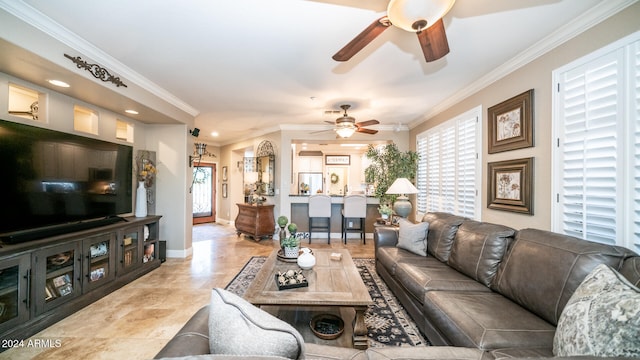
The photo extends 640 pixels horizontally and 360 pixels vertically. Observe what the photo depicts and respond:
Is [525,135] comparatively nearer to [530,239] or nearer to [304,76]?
[530,239]

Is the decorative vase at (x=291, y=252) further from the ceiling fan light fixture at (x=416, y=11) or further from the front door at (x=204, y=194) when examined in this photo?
the front door at (x=204, y=194)

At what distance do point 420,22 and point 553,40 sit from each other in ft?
5.63

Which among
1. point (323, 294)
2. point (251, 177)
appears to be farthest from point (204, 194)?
point (323, 294)

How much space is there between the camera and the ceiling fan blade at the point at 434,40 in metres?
1.45

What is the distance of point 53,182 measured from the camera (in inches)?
96.1

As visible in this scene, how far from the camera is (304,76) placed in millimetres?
2887

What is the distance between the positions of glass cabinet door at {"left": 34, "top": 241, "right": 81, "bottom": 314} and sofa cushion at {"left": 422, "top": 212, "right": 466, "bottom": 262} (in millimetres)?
3832

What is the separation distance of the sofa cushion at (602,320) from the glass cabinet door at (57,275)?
371cm

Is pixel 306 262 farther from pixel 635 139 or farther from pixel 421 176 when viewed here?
pixel 421 176

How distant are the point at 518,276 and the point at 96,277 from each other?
410 centimetres

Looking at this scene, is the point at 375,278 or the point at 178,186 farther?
the point at 178,186

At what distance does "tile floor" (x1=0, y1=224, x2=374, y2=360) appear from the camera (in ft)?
6.12

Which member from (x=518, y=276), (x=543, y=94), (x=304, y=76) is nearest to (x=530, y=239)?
(x=518, y=276)

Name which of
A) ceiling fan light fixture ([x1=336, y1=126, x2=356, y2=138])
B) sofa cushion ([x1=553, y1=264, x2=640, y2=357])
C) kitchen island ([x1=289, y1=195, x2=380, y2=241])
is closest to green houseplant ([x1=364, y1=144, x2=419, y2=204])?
kitchen island ([x1=289, y1=195, x2=380, y2=241])
